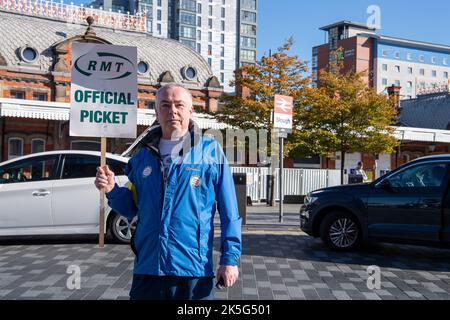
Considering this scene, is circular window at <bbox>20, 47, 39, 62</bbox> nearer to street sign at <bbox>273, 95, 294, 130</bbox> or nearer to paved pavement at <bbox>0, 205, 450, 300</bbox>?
street sign at <bbox>273, 95, 294, 130</bbox>

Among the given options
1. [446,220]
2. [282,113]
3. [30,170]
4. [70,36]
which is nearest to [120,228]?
[30,170]

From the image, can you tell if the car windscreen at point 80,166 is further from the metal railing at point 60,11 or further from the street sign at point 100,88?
the metal railing at point 60,11

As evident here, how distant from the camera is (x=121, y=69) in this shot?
5996mm

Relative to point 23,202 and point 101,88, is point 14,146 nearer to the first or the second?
point 23,202

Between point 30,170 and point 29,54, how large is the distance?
30685 mm

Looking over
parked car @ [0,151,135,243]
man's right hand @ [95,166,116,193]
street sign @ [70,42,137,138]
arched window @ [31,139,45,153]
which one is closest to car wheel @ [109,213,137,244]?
parked car @ [0,151,135,243]

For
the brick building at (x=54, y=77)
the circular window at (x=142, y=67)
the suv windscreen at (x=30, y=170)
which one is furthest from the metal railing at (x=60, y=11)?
the suv windscreen at (x=30, y=170)

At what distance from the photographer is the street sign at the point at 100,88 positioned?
5992mm

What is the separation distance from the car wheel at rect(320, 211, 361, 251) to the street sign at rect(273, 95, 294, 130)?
444 centimetres

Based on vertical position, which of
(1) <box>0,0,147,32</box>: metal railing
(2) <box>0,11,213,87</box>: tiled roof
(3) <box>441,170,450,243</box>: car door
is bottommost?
(3) <box>441,170,450,243</box>: car door

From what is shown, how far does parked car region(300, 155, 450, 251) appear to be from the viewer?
7.92 metres

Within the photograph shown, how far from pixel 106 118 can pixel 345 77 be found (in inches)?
801
